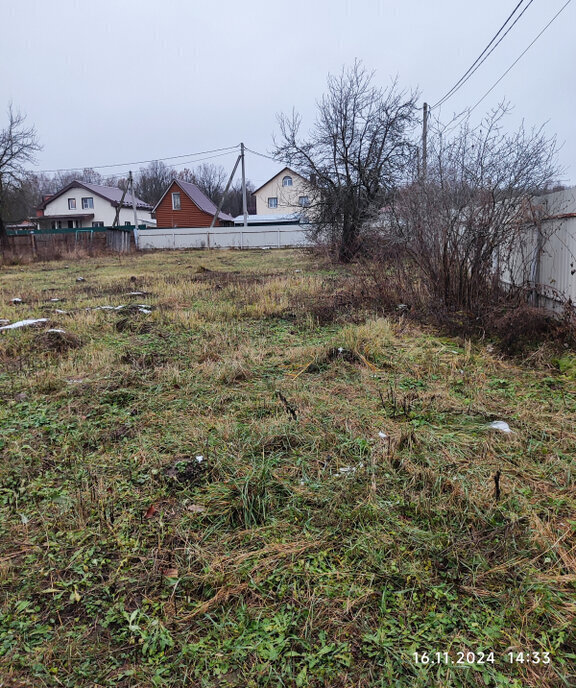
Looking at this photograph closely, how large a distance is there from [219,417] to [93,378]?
159 centimetres

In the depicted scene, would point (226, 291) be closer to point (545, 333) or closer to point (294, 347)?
point (294, 347)

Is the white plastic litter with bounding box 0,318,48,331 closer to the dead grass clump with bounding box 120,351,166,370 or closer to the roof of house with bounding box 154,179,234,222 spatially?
the dead grass clump with bounding box 120,351,166,370

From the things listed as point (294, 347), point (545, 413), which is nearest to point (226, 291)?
point (294, 347)

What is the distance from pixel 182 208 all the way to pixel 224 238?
1145 centimetres

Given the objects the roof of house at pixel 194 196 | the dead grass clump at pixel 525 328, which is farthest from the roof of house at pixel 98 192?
the dead grass clump at pixel 525 328

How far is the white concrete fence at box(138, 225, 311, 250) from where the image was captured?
27.5 metres

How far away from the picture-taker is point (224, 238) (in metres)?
28.1

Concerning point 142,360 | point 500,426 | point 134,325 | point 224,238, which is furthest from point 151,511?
point 224,238

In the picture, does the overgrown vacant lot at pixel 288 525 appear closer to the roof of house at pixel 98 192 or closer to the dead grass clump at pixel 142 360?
the dead grass clump at pixel 142 360

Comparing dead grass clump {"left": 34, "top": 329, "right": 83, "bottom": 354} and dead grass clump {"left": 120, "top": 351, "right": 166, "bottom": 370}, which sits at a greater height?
dead grass clump {"left": 34, "top": 329, "right": 83, "bottom": 354}

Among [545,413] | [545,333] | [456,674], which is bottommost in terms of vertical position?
[456,674]

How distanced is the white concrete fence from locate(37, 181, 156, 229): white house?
14.7 metres

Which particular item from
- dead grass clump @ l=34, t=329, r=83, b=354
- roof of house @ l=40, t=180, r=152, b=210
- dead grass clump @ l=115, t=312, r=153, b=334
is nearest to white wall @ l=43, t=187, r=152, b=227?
roof of house @ l=40, t=180, r=152, b=210

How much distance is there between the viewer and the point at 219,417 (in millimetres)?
3158
